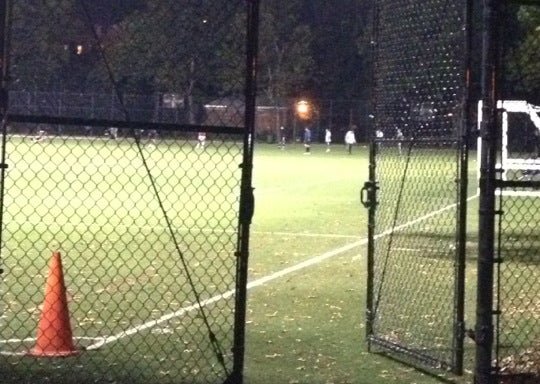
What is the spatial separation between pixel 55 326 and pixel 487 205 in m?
3.39

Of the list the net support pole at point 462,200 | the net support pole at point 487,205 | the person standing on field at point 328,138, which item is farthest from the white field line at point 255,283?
the person standing on field at point 328,138

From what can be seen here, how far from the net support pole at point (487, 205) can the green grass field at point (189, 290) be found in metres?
1.13

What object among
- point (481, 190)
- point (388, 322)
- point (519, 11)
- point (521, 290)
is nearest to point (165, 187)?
point (519, 11)

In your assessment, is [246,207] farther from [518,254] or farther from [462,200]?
[518,254]

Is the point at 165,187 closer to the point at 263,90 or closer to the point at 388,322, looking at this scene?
the point at 388,322

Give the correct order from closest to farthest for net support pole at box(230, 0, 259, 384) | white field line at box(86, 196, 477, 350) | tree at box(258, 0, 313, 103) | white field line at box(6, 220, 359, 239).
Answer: net support pole at box(230, 0, 259, 384) < white field line at box(86, 196, 477, 350) < white field line at box(6, 220, 359, 239) < tree at box(258, 0, 313, 103)

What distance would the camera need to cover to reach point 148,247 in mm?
14367

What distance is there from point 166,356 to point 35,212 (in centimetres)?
1103

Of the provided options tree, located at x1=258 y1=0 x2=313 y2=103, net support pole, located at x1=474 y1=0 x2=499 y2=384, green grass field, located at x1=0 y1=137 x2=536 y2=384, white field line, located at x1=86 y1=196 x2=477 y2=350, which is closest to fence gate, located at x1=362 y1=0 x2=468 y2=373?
green grass field, located at x1=0 y1=137 x2=536 y2=384

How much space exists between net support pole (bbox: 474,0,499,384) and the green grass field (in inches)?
44.4

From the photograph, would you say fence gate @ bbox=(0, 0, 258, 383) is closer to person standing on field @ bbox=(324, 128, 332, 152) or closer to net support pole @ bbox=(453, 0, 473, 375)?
net support pole @ bbox=(453, 0, 473, 375)

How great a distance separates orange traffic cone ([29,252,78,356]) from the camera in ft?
25.1

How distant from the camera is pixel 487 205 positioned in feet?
20.2

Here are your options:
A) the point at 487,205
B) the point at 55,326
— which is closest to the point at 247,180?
the point at 487,205
